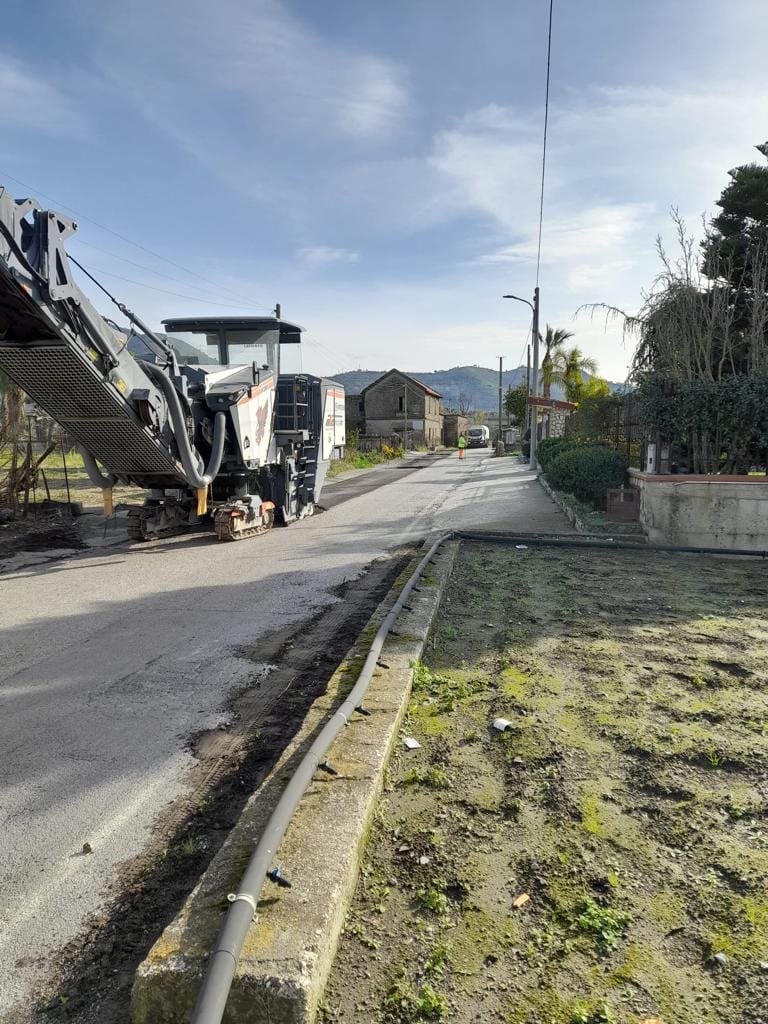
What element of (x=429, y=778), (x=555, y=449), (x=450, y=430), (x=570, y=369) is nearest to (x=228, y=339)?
(x=429, y=778)

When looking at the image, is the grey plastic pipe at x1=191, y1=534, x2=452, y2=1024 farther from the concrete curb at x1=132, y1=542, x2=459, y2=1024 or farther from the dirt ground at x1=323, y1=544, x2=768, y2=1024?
the dirt ground at x1=323, y1=544, x2=768, y2=1024

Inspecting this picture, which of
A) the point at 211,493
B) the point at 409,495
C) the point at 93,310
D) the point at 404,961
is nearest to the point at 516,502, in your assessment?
the point at 409,495

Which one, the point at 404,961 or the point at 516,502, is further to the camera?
the point at 516,502

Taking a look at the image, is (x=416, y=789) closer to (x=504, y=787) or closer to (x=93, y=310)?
(x=504, y=787)

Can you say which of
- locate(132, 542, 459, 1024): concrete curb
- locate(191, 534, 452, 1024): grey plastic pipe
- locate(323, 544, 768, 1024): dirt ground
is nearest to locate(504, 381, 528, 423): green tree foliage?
locate(323, 544, 768, 1024): dirt ground

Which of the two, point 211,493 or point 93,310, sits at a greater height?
point 93,310

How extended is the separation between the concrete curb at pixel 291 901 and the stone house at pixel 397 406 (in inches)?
2203

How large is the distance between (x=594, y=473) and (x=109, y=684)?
9835 mm

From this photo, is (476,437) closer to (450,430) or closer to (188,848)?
(450,430)

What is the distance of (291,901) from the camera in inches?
88.9

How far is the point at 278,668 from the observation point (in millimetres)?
5047

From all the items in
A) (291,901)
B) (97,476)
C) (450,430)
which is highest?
(450,430)

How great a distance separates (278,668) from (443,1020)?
319 cm

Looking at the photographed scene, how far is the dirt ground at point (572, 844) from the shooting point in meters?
2.14
